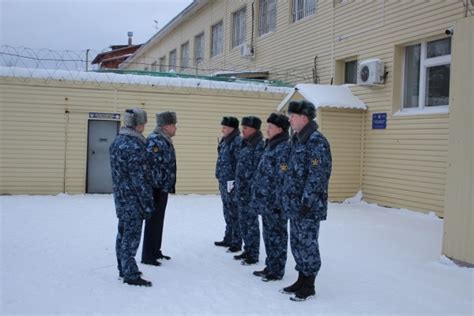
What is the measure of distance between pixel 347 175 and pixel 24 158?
7320 mm

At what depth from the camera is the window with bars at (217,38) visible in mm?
19536

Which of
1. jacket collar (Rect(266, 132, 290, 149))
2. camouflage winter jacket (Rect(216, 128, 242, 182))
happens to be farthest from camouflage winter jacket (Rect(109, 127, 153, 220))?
camouflage winter jacket (Rect(216, 128, 242, 182))

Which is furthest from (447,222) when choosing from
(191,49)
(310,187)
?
(191,49)

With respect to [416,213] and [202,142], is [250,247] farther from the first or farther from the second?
[202,142]

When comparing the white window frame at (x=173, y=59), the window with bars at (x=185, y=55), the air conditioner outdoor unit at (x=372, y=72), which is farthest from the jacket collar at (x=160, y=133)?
the white window frame at (x=173, y=59)

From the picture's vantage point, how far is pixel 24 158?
11.1 meters

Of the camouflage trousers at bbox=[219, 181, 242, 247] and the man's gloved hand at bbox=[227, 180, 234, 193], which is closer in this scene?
the man's gloved hand at bbox=[227, 180, 234, 193]

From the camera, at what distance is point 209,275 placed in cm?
519

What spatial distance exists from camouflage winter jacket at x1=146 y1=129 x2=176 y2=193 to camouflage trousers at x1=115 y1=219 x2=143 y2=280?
74 cm

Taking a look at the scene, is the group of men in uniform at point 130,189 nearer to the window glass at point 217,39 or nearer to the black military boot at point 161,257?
the black military boot at point 161,257

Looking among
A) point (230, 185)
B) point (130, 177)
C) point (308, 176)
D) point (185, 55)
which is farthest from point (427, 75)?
point (185, 55)

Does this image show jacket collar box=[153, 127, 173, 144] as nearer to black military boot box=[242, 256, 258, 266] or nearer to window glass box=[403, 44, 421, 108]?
black military boot box=[242, 256, 258, 266]

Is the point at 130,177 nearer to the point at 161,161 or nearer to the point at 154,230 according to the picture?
the point at 161,161

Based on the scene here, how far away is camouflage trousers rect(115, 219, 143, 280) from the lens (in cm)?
470
